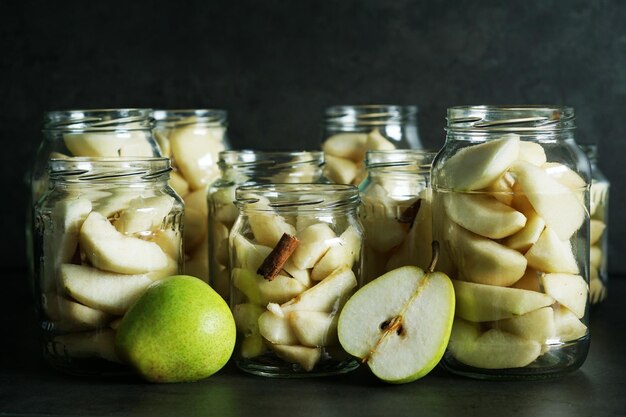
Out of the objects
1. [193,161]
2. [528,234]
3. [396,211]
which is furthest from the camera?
[193,161]

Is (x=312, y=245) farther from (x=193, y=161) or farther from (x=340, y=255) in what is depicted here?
(x=193, y=161)

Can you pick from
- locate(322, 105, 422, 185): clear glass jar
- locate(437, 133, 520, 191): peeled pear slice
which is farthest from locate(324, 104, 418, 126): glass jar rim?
locate(437, 133, 520, 191): peeled pear slice

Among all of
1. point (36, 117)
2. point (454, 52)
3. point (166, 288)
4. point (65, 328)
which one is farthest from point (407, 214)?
point (36, 117)

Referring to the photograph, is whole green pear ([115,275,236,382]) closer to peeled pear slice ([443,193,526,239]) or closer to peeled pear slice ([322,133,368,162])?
peeled pear slice ([443,193,526,239])

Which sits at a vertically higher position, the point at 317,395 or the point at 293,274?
the point at 293,274

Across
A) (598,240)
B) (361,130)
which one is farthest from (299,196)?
(598,240)

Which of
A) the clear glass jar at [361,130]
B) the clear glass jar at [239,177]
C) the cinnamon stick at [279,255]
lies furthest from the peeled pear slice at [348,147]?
the cinnamon stick at [279,255]

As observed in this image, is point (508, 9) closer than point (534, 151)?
No

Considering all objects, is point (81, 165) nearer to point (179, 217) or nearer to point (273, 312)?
point (179, 217)
